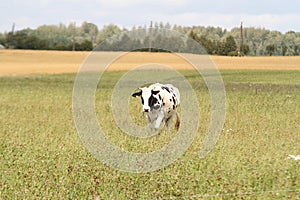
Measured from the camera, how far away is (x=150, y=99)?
17.0 m

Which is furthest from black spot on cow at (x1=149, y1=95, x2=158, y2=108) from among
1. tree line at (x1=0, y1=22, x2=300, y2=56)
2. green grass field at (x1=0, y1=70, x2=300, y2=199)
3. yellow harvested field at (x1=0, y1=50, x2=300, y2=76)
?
tree line at (x1=0, y1=22, x2=300, y2=56)

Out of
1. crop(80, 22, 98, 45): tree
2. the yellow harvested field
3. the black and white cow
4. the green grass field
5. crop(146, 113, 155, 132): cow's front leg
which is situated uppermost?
crop(80, 22, 98, 45): tree

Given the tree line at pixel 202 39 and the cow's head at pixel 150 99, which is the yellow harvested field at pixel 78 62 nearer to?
the tree line at pixel 202 39

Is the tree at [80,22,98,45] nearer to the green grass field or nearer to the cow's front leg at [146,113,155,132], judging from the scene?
the green grass field

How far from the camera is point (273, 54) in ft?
320

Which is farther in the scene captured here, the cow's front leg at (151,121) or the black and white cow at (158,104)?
the cow's front leg at (151,121)

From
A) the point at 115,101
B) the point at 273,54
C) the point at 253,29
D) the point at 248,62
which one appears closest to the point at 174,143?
the point at 115,101

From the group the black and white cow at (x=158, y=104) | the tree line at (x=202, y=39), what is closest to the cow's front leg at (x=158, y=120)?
the black and white cow at (x=158, y=104)

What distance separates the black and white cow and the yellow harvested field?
3774 centimetres

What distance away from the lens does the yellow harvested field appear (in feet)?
218

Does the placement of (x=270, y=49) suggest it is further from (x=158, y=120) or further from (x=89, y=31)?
(x=158, y=120)

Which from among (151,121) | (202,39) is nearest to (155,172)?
(151,121)

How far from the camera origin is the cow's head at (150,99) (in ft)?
55.4

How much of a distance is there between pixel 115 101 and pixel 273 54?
72534 mm
